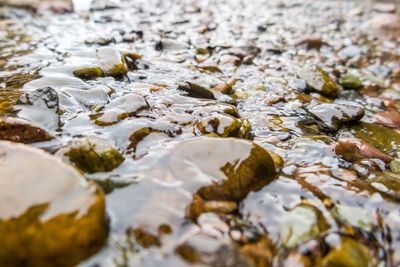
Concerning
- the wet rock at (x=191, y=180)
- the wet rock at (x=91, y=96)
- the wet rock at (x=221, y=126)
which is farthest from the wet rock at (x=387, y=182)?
the wet rock at (x=91, y=96)

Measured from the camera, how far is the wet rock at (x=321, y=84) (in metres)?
4.73

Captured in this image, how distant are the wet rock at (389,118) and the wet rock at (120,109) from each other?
2673mm

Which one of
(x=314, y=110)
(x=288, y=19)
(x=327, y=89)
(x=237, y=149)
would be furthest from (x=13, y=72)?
(x=288, y=19)

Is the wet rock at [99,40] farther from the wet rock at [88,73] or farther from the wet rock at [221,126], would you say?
the wet rock at [221,126]

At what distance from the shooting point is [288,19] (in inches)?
334

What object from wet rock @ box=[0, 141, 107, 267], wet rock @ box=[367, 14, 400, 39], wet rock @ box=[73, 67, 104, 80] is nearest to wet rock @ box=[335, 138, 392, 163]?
wet rock @ box=[0, 141, 107, 267]

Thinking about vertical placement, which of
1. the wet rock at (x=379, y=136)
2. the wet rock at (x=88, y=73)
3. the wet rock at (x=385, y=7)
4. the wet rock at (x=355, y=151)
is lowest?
the wet rock at (x=379, y=136)

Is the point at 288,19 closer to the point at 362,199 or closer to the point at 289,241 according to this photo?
the point at 362,199

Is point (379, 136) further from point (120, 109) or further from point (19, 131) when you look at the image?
point (19, 131)

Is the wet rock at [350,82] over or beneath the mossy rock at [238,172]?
Answer: beneath

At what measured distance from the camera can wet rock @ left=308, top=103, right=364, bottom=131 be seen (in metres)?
3.77

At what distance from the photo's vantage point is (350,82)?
5.15 meters

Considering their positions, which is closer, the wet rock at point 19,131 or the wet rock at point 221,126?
the wet rock at point 19,131

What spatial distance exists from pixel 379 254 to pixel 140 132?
187 centimetres
